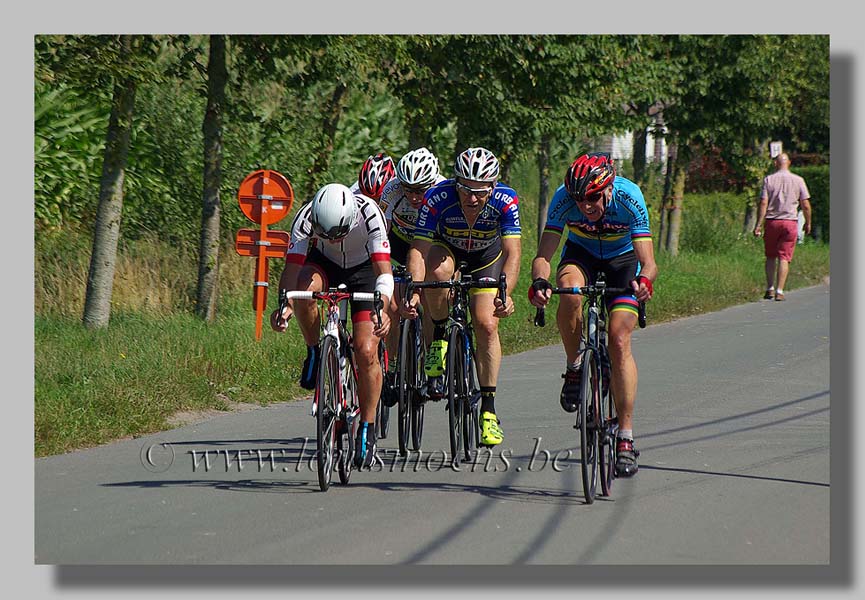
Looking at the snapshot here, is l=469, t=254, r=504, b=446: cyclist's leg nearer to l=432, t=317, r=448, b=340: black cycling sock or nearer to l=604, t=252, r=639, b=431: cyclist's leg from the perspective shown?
l=432, t=317, r=448, b=340: black cycling sock

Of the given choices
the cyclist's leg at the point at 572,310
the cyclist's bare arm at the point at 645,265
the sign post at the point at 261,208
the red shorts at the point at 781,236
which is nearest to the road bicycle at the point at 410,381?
the cyclist's leg at the point at 572,310

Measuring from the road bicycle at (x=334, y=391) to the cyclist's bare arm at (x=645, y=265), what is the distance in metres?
1.58

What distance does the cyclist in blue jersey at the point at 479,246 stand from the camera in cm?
920

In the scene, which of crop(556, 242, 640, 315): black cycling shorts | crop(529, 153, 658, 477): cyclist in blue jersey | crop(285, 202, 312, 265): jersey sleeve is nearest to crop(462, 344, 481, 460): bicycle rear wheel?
crop(529, 153, 658, 477): cyclist in blue jersey

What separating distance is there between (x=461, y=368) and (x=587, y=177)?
185 cm

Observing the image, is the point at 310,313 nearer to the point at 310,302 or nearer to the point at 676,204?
the point at 310,302

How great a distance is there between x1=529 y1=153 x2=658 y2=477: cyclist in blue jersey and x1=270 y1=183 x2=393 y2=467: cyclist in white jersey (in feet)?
3.37

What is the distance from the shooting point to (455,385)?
30.6 feet

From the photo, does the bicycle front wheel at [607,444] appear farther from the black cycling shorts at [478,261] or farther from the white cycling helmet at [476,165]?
the white cycling helmet at [476,165]

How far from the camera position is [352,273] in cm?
900

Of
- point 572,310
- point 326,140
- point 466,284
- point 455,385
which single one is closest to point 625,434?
point 572,310

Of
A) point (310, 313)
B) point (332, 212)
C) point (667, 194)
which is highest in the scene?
point (667, 194)

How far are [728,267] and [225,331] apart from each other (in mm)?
13012

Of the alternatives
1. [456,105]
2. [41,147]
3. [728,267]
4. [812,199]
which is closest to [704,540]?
[456,105]
